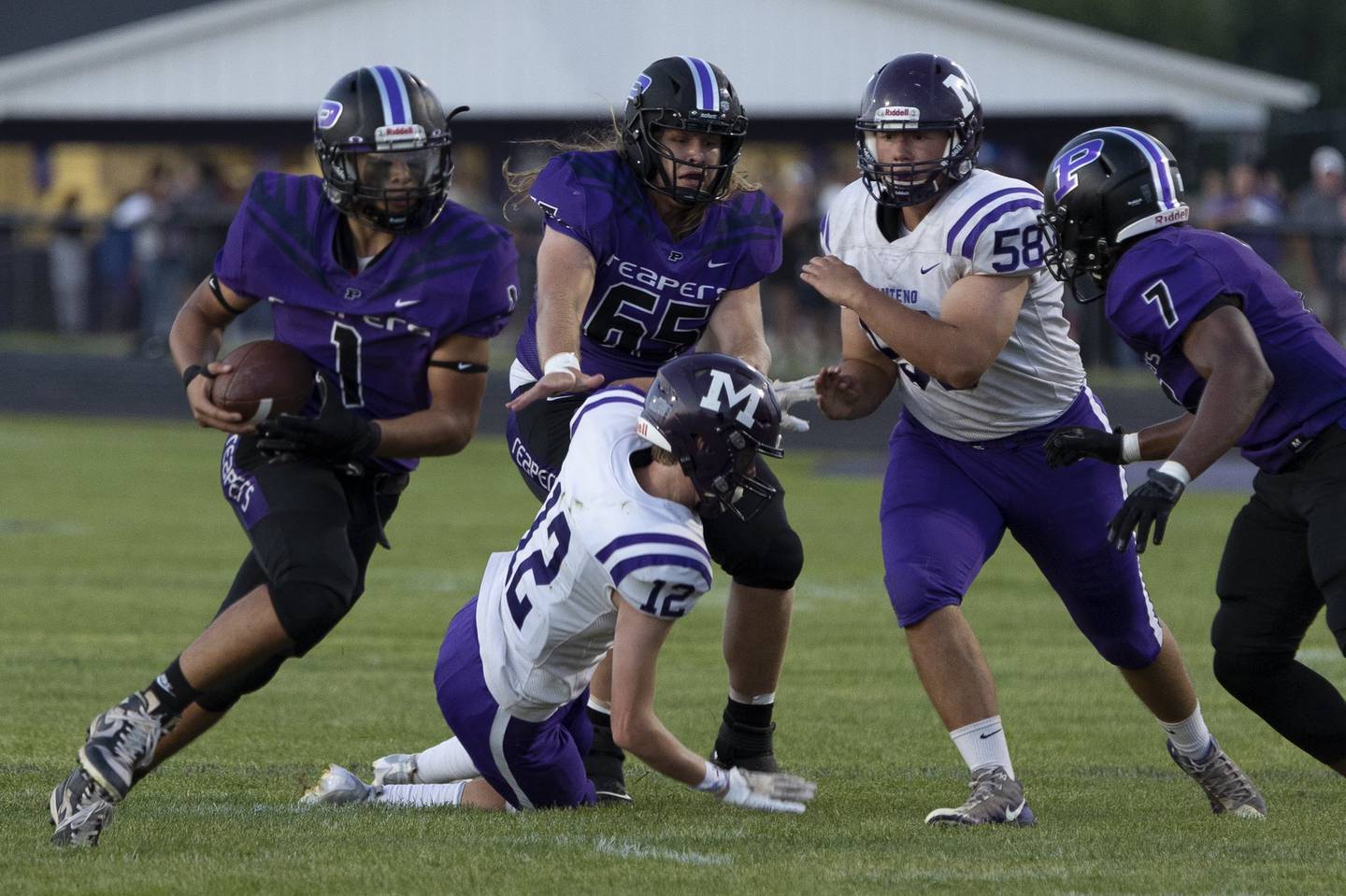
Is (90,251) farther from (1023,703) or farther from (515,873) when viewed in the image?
(515,873)

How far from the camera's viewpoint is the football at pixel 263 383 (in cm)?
471

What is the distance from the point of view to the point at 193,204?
1866cm

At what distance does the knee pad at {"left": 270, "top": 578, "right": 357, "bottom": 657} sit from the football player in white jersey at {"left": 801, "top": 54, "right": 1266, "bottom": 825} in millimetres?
1320

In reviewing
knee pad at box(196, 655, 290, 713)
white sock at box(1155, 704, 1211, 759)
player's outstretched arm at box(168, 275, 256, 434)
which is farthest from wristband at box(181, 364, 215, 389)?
white sock at box(1155, 704, 1211, 759)

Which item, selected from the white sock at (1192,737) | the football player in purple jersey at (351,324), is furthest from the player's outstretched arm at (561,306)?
the white sock at (1192,737)

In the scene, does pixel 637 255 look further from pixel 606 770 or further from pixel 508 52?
pixel 508 52

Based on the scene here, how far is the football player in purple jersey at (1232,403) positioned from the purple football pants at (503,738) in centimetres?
135

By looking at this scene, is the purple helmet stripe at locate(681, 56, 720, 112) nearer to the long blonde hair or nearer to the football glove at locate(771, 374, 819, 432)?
the long blonde hair

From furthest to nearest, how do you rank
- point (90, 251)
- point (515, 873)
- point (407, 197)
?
point (90, 251) < point (407, 197) < point (515, 873)

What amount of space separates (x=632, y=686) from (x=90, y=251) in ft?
46.0

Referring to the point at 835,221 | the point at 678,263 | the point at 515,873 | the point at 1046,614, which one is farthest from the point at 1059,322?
the point at 1046,614

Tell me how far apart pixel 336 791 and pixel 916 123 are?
214 cm

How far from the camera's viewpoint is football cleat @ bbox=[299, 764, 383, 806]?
4.80 m

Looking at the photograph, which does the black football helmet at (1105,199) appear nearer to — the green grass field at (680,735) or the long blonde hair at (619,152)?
the long blonde hair at (619,152)
